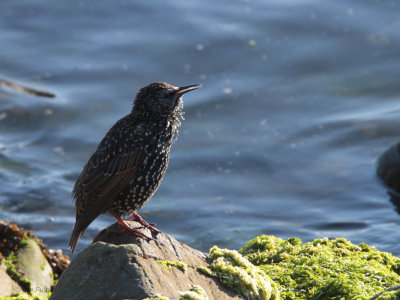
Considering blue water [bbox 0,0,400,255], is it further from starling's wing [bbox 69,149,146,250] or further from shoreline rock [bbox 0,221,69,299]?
starling's wing [bbox 69,149,146,250]

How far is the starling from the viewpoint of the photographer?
5.68 m

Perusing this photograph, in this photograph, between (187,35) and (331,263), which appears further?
(187,35)

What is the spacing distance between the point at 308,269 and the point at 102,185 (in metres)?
1.87

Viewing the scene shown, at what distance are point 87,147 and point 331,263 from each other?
21.5 feet

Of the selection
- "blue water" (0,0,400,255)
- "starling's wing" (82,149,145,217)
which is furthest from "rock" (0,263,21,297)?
"blue water" (0,0,400,255)

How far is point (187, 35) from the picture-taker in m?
13.0

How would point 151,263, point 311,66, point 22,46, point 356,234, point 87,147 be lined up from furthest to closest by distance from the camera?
point 22,46, point 311,66, point 87,147, point 356,234, point 151,263

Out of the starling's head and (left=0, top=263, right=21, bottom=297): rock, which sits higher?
the starling's head

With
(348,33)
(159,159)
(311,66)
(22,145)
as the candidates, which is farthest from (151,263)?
(348,33)

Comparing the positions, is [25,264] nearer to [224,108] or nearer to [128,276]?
[128,276]

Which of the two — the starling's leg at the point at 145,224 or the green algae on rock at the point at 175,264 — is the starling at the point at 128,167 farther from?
the green algae on rock at the point at 175,264

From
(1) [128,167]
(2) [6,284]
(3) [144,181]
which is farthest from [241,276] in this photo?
(2) [6,284]

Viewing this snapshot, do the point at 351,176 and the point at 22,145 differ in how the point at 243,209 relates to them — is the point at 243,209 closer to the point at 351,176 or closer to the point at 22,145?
the point at 351,176

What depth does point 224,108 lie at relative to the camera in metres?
11.8
